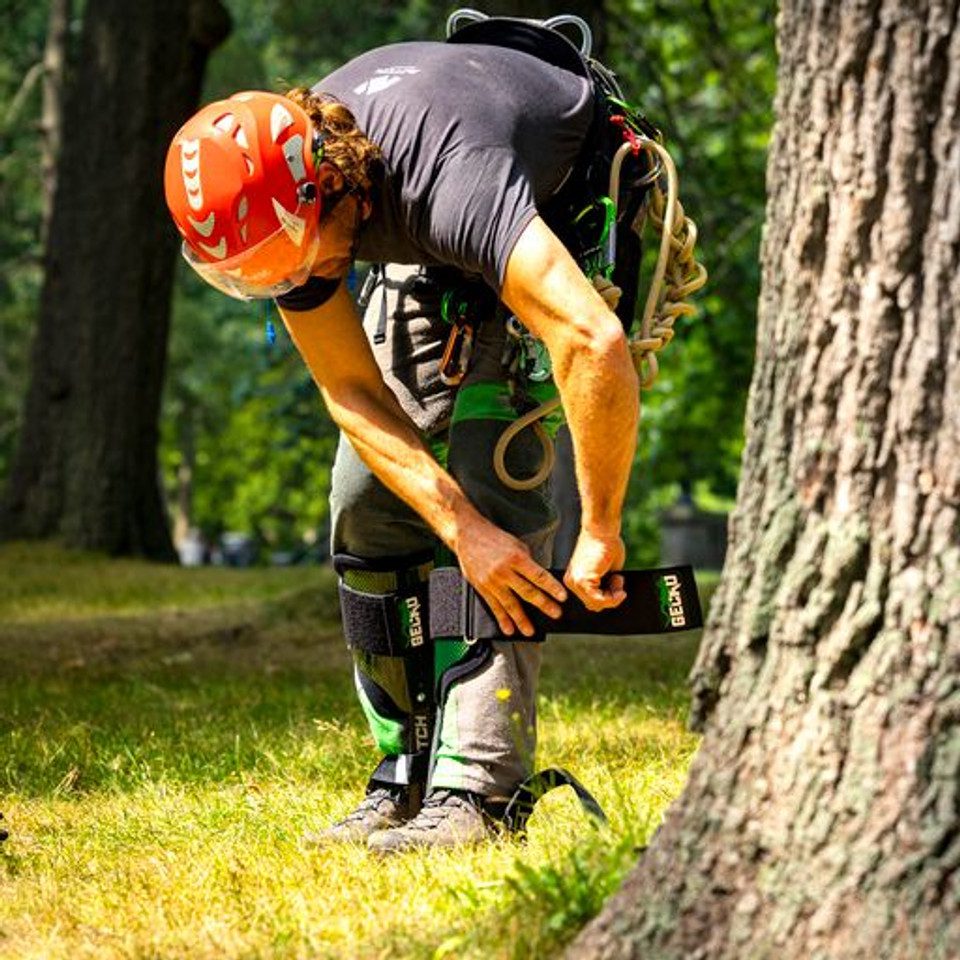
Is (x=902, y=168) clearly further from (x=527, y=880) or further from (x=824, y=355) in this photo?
(x=527, y=880)

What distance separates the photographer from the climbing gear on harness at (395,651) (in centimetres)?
402

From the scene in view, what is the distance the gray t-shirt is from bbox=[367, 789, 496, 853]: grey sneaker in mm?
1071

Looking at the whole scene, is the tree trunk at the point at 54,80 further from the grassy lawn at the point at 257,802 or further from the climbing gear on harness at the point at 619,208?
the climbing gear on harness at the point at 619,208

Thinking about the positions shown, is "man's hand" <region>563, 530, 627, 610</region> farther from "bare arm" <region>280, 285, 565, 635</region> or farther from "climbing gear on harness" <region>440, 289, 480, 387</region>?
"climbing gear on harness" <region>440, 289, 480, 387</region>

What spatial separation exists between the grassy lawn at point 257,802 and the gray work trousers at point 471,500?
0.61 ft

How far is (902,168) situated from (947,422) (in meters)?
0.36

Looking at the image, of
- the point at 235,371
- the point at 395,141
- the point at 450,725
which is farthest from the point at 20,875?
the point at 235,371

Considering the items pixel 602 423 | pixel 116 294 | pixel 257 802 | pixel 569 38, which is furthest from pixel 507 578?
pixel 116 294

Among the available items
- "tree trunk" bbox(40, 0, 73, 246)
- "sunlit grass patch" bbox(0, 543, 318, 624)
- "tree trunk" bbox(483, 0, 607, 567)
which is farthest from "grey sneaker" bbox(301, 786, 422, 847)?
"tree trunk" bbox(40, 0, 73, 246)

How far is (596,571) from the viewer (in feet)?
11.1

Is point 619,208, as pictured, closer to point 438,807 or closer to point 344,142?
point 344,142

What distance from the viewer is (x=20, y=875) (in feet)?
11.9

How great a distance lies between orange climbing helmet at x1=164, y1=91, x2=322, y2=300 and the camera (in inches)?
135

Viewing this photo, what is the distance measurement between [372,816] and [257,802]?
39 centimetres
